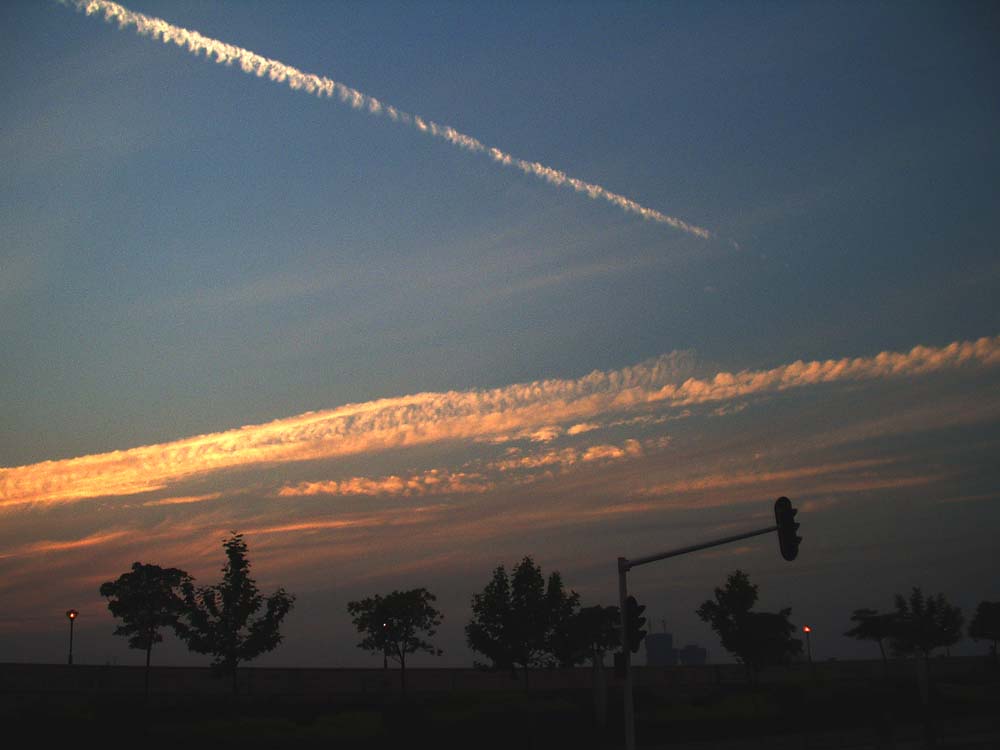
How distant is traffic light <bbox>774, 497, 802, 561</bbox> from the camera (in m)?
22.1

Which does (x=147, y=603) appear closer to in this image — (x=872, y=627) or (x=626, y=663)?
(x=626, y=663)

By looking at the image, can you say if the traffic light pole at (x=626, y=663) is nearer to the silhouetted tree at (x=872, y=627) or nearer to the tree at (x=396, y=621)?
the tree at (x=396, y=621)

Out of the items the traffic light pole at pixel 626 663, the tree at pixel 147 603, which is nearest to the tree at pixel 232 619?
the tree at pixel 147 603

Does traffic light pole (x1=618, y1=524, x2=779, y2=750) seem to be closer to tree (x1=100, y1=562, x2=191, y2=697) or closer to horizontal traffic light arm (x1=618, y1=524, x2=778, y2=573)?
horizontal traffic light arm (x1=618, y1=524, x2=778, y2=573)

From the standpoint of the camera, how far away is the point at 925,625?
287 ft

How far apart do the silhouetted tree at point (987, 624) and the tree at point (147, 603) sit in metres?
75.3

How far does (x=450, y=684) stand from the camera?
5434 cm

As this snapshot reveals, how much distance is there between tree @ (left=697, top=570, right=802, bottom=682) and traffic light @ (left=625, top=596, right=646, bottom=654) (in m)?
44.6

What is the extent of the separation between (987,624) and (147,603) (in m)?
77.4

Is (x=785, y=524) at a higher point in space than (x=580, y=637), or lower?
higher

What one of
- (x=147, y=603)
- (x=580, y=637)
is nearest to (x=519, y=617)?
(x=580, y=637)

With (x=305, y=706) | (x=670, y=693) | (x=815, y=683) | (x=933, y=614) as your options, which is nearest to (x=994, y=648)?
(x=933, y=614)

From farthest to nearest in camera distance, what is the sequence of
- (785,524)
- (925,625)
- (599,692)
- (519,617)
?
1. (925,625)
2. (519,617)
3. (599,692)
4. (785,524)

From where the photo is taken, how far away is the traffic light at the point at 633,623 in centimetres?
2505
